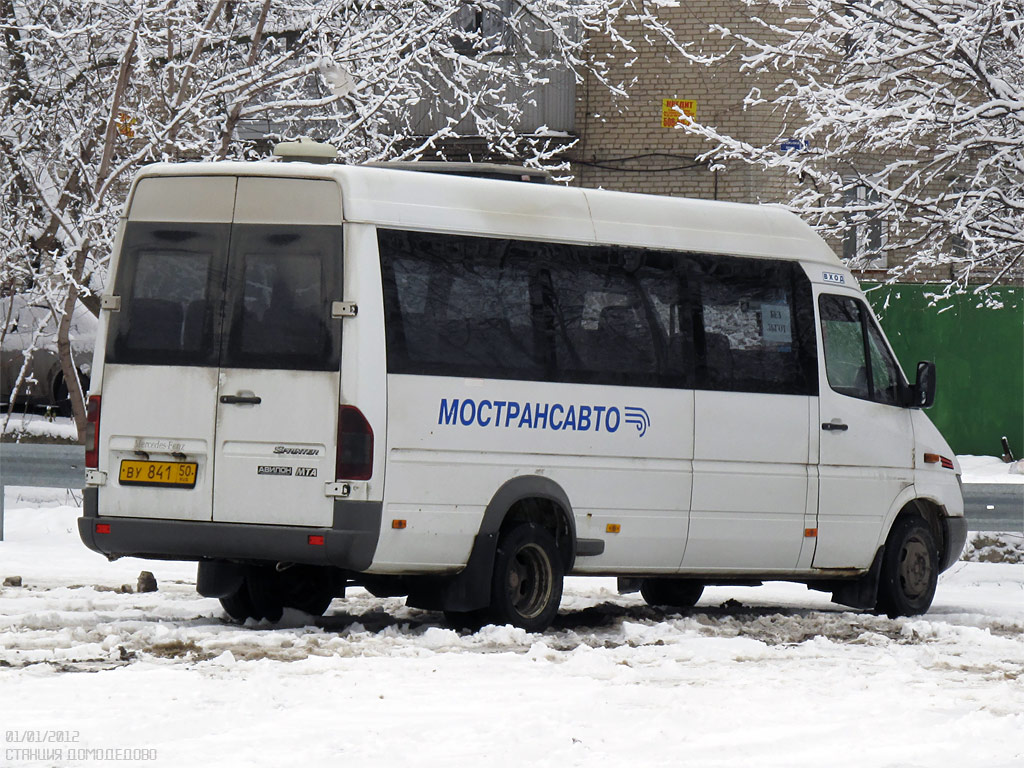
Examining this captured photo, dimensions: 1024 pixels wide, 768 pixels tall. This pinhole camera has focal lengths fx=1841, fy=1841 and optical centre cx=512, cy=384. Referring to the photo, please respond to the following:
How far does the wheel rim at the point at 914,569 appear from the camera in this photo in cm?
1177

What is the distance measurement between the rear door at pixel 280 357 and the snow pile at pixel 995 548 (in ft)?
27.2

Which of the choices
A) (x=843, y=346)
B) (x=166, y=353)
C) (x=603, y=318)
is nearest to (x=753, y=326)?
(x=843, y=346)

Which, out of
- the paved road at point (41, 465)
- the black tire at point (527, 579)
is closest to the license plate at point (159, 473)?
the black tire at point (527, 579)

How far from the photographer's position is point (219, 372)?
9336 mm

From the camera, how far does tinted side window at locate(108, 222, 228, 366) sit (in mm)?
9438

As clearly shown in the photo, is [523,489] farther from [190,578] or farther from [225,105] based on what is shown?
[225,105]

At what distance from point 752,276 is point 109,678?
5.15 meters

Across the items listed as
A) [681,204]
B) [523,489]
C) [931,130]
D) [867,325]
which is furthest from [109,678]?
[931,130]

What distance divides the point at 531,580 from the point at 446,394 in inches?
48.3

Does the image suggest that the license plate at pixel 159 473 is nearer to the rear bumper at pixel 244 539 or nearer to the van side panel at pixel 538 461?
the rear bumper at pixel 244 539

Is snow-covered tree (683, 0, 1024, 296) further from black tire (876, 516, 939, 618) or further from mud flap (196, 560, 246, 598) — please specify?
mud flap (196, 560, 246, 598)

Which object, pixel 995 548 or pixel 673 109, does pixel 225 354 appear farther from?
pixel 673 109

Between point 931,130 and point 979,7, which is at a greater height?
point 979,7

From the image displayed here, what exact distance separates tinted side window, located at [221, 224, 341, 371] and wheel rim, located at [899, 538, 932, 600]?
14.8 feet
